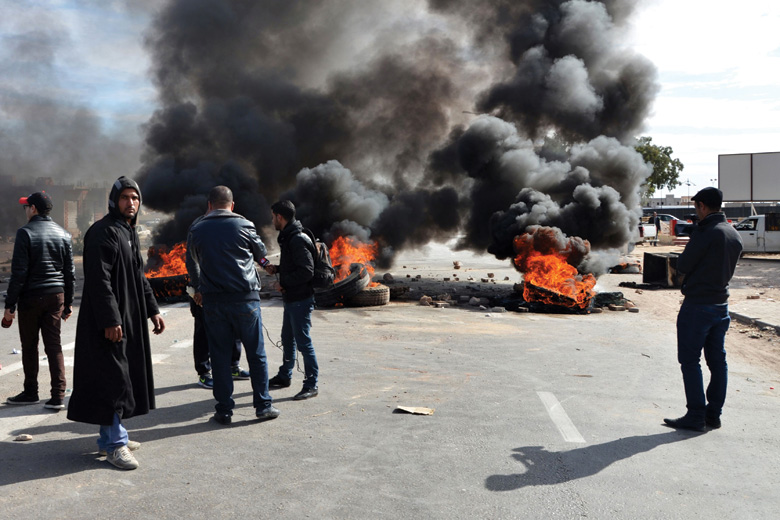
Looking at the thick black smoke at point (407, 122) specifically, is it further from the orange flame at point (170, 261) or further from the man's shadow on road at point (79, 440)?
the man's shadow on road at point (79, 440)

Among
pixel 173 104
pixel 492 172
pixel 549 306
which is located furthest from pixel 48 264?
pixel 173 104

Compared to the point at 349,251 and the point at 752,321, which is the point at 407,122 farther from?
the point at 752,321

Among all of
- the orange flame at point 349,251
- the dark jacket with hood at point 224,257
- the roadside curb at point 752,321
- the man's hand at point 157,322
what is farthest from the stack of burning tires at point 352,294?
the man's hand at point 157,322

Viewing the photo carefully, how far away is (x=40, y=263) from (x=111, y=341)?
215 centimetres

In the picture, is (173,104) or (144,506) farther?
(173,104)

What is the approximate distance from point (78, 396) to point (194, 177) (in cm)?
1948

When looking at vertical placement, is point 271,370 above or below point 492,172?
below

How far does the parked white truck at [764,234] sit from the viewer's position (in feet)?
83.8

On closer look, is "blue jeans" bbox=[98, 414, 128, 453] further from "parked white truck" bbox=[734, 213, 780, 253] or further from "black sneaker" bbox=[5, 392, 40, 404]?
"parked white truck" bbox=[734, 213, 780, 253]

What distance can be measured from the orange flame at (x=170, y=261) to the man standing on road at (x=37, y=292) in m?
11.1

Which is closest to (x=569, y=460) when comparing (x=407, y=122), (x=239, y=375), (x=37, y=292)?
(x=239, y=375)

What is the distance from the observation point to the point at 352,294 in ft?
43.8

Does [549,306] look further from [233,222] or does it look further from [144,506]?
[144,506]

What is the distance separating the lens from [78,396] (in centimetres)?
405
